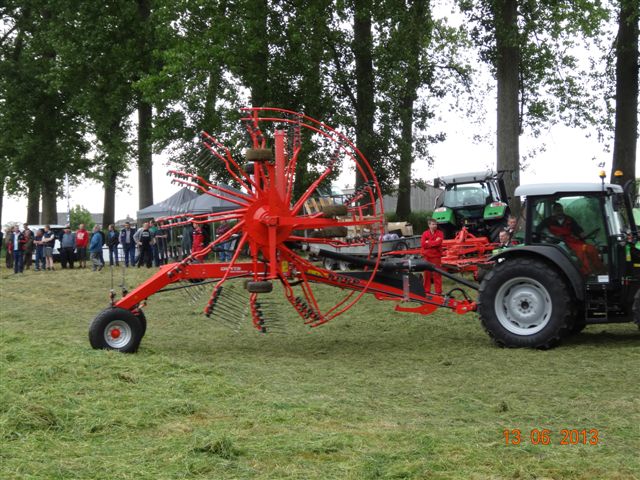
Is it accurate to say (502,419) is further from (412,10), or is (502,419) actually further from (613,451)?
(412,10)

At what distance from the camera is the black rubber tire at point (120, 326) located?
374 inches

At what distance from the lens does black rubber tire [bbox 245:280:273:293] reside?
9.41 metres

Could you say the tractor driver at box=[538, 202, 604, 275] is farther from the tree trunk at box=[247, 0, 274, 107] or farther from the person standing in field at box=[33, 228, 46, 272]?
the person standing in field at box=[33, 228, 46, 272]

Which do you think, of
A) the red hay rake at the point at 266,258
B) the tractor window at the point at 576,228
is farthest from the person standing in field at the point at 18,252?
the tractor window at the point at 576,228

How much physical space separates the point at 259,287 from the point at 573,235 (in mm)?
3609

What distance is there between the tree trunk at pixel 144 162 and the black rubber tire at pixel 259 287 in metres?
21.6

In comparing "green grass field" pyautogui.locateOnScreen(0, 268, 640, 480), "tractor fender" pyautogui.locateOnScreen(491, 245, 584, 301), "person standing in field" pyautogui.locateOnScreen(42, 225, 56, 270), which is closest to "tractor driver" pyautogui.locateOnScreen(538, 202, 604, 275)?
"tractor fender" pyautogui.locateOnScreen(491, 245, 584, 301)

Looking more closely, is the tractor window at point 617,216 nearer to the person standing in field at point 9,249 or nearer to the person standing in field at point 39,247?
the person standing in field at point 39,247

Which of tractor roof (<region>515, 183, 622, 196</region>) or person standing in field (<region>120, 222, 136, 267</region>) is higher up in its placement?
tractor roof (<region>515, 183, 622, 196</region>)

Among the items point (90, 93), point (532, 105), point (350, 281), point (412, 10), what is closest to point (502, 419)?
point (350, 281)

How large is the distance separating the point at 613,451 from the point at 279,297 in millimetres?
10655
